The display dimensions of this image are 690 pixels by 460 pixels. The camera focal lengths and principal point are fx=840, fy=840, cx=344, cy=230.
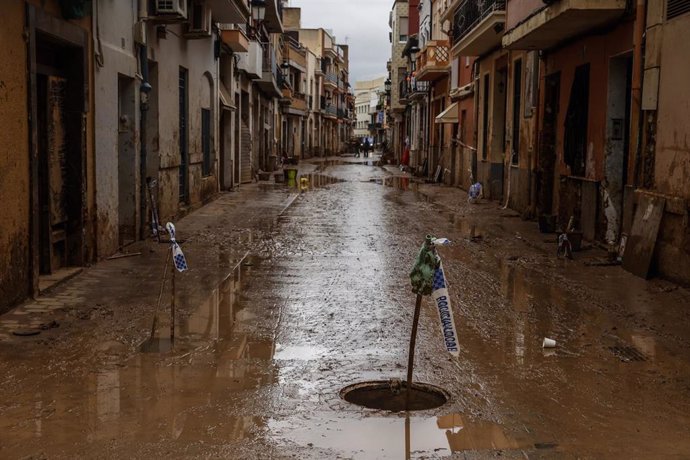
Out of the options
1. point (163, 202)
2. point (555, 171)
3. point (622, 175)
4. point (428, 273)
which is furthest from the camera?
point (555, 171)

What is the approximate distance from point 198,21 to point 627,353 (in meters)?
13.3

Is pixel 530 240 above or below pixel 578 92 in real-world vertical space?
below

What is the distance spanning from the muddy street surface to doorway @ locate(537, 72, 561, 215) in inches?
192

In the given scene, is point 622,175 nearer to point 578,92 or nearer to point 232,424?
point 578,92

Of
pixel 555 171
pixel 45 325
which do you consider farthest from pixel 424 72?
pixel 45 325

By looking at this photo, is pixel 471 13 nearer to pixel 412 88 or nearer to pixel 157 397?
pixel 157 397

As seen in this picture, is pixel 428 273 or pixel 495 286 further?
pixel 495 286

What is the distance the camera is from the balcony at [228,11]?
1892cm

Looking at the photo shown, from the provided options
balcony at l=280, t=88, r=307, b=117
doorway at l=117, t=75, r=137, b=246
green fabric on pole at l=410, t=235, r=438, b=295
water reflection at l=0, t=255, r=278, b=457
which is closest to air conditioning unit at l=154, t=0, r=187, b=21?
doorway at l=117, t=75, r=137, b=246

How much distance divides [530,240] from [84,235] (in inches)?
284

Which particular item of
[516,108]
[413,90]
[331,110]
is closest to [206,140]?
[516,108]

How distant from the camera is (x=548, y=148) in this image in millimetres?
16438

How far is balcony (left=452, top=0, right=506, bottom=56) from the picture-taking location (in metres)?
19.1

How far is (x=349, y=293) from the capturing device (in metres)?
8.95
